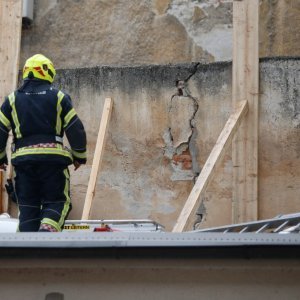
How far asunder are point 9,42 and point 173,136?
222 cm

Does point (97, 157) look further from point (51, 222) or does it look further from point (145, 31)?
point (145, 31)

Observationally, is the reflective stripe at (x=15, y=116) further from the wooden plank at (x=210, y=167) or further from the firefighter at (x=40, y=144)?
the wooden plank at (x=210, y=167)

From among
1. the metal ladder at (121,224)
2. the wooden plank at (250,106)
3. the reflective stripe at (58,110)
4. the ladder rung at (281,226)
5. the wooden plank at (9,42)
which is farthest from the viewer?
the wooden plank at (9,42)

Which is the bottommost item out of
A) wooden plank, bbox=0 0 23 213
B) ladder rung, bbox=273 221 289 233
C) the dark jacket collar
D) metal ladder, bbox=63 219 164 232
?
ladder rung, bbox=273 221 289 233

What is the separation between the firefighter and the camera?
17.9 ft

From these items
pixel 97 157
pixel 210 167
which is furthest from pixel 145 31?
pixel 210 167

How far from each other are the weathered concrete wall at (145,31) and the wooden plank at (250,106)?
3533 mm

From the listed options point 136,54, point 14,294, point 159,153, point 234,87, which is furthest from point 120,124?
point 14,294

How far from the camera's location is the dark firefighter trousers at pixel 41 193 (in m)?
5.46

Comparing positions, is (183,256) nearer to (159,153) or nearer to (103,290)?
(103,290)

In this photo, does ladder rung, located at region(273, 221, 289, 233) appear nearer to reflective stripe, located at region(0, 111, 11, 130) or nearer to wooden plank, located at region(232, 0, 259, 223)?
reflective stripe, located at region(0, 111, 11, 130)

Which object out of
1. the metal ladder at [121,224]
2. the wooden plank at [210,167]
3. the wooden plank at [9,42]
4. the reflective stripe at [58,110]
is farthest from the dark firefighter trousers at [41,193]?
the wooden plank at [9,42]

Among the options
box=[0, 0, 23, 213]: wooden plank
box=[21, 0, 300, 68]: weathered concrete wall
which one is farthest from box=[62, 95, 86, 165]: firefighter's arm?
box=[21, 0, 300, 68]: weathered concrete wall

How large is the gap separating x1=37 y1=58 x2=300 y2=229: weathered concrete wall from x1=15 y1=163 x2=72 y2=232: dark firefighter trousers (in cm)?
315
